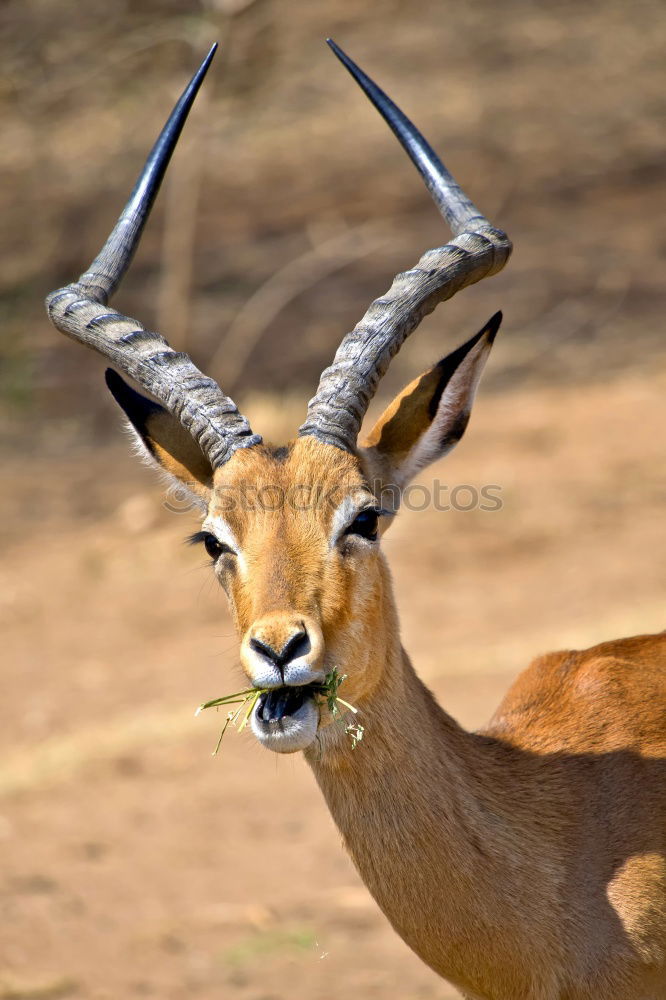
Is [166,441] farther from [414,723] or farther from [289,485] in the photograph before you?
[414,723]

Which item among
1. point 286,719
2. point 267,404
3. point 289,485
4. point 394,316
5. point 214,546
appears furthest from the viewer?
point 267,404

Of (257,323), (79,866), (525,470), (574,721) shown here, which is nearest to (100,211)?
(257,323)

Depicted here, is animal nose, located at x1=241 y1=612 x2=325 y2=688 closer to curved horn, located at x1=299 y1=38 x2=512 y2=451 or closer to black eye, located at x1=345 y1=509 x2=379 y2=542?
black eye, located at x1=345 y1=509 x2=379 y2=542

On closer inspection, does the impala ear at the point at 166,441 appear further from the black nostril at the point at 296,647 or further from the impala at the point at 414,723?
the black nostril at the point at 296,647

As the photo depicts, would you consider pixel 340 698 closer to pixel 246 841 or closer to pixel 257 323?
pixel 246 841

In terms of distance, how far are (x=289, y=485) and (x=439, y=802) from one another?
122 centimetres

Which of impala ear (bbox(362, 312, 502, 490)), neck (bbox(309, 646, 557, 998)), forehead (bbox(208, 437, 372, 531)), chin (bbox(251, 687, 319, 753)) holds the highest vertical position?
impala ear (bbox(362, 312, 502, 490))

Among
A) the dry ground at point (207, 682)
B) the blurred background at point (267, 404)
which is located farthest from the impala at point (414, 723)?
the blurred background at point (267, 404)

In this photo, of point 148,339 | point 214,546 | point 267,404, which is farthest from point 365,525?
point 267,404

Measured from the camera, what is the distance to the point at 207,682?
10430 millimetres

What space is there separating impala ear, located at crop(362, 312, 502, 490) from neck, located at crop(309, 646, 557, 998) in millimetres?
844

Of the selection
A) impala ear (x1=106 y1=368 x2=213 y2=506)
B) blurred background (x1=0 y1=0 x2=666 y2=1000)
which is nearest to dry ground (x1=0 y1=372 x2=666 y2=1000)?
blurred background (x1=0 y1=0 x2=666 y2=1000)

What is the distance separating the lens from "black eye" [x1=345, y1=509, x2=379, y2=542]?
4.66m

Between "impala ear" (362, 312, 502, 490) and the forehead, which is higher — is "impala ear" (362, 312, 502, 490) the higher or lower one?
the higher one
